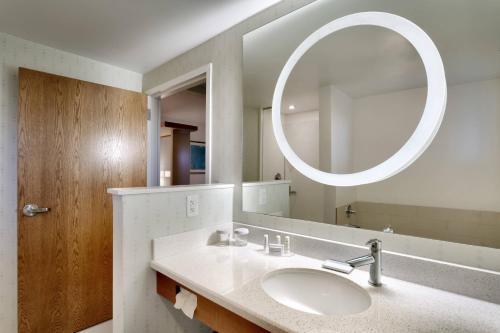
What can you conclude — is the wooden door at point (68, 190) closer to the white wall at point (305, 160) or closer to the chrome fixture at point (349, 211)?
the white wall at point (305, 160)

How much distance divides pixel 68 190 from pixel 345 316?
1.94 meters

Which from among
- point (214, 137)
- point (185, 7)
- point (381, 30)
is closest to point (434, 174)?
point (381, 30)

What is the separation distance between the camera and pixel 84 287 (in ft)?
6.05

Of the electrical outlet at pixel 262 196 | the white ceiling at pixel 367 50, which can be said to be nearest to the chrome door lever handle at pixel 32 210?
the electrical outlet at pixel 262 196

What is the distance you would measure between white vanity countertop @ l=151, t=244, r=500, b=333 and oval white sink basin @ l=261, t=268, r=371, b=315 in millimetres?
35

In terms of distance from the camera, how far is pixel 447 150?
917 mm

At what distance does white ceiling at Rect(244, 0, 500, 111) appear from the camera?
34.2 inches

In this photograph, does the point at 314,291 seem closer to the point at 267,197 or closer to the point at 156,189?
the point at 267,197

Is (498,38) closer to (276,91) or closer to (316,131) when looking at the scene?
(316,131)

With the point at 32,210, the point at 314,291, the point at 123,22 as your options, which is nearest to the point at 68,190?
the point at 32,210

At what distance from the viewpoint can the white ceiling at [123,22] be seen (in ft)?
4.53

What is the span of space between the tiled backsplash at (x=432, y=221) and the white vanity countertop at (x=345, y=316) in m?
0.20

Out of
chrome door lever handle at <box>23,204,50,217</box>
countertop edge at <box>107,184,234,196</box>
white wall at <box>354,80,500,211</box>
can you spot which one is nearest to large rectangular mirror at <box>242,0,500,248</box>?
white wall at <box>354,80,500,211</box>

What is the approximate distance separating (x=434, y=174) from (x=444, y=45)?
48 centimetres
